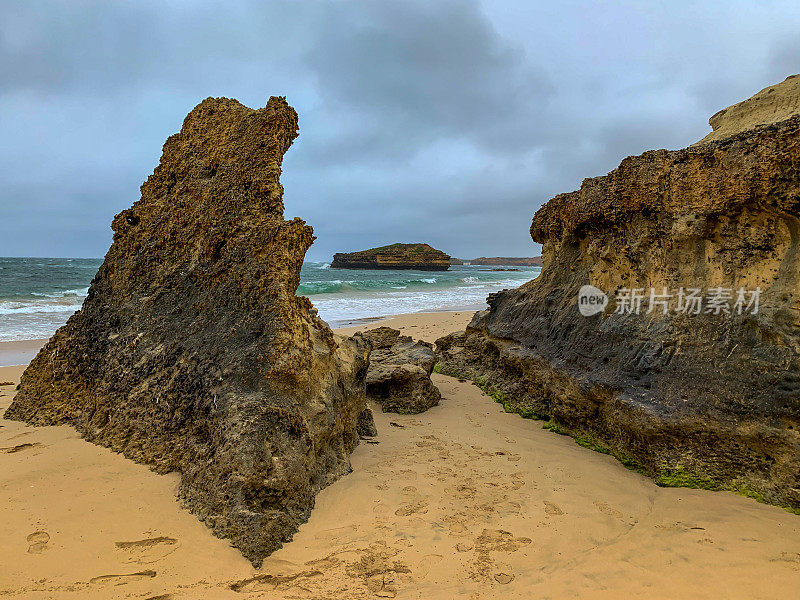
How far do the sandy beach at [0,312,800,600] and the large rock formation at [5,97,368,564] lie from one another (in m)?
0.19

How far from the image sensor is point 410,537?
2.88m

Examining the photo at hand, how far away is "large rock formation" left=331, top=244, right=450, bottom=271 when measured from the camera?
71.8 meters

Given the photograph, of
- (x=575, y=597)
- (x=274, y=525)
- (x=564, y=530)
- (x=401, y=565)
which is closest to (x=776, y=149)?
(x=564, y=530)

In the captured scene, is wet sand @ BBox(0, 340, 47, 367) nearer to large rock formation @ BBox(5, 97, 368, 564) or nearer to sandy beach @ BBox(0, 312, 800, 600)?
large rock formation @ BBox(5, 97, 368, 564)

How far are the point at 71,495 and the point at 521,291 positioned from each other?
20.2 feet

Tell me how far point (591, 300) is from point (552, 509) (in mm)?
2890

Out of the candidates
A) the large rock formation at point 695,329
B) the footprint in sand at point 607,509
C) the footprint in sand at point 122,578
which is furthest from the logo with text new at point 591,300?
the footprint in sand at point 122,578

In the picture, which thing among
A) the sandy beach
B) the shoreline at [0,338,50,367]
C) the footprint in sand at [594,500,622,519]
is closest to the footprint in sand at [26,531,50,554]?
the sandy beach

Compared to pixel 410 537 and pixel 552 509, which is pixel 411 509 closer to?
pixel 410 537

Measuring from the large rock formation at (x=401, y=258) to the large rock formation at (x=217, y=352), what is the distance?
6722 centimetres

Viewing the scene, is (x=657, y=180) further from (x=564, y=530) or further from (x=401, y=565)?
(x=401, y=565)

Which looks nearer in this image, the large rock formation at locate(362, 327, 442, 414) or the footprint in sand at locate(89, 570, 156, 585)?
the footprint in sand at locate(89, 570, 156, 585)

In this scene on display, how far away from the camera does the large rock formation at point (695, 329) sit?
345cm

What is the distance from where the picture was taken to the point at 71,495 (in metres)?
3.07
